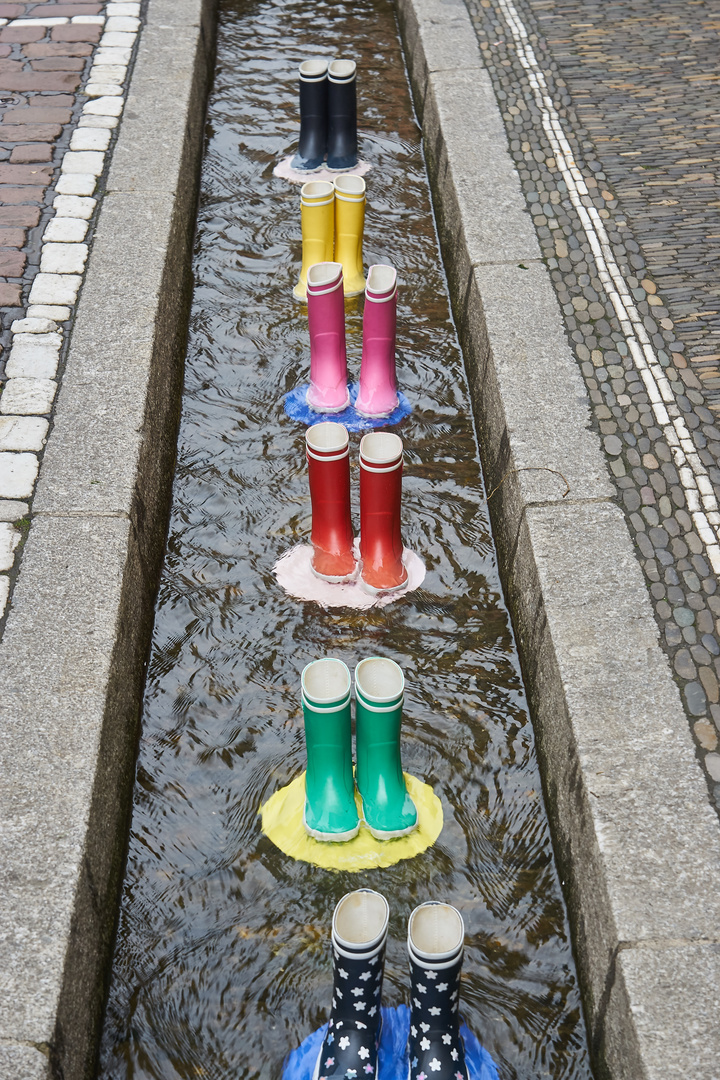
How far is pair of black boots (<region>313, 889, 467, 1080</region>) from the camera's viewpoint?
266cm

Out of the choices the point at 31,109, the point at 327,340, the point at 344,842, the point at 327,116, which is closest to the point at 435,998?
the point at 344,842

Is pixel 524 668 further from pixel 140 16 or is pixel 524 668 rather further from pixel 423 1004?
pixel 140 16

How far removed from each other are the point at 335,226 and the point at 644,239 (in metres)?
1.57

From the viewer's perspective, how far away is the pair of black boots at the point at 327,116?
5.98 m

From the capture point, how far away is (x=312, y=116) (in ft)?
20.1

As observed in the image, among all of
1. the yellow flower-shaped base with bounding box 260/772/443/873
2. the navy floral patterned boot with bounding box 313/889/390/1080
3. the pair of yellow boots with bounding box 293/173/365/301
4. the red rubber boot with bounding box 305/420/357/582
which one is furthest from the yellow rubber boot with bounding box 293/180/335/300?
the navy floral patterned boot with bounding box 313/889/390/1080

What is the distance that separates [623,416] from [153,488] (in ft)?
6.44

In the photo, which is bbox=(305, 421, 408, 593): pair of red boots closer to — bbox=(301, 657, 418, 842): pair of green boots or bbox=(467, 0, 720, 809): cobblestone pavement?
bbox=(301, 657, 418, 842): pair of green boots

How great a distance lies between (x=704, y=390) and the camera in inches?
174

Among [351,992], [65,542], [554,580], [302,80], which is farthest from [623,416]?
[302,80]

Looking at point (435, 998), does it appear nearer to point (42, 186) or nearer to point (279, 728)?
point (279, 728)

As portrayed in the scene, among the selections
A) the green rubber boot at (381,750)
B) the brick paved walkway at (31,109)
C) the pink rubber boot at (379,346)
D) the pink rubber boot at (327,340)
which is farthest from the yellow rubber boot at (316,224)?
the green rubber boot at (381,750)

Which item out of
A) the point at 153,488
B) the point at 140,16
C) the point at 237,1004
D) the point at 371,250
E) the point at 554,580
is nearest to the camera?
the point at 237,1004

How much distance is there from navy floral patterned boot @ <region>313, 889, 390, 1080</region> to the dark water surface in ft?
0.68
